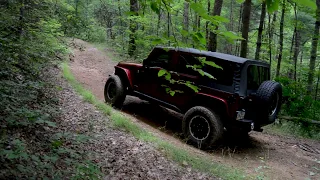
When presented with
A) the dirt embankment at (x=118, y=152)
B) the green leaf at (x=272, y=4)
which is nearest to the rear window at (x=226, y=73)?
the dirt embankment at (x=118, y=152)

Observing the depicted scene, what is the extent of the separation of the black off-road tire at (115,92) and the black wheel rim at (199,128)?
2357 mm

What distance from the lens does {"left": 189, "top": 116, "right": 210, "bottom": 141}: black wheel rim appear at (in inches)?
216

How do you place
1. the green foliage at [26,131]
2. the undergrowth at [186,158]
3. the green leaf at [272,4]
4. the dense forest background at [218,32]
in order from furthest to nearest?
1. the undergrowth at [186,158]
2. the green foliage at [26,131]
3. the dense forest background at [218,32]
4. the green leaf at [272,4]

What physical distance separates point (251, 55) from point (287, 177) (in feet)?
88.9

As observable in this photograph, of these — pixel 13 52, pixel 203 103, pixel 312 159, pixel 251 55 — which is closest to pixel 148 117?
pixel 203 103

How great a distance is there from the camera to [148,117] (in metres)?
7.07

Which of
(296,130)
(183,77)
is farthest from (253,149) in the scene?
(296,130)

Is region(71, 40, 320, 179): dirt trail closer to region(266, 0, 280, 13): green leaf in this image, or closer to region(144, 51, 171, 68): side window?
region(144, 51, 171, 68): side window

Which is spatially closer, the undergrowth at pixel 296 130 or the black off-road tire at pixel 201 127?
the black off-road tire at pixel 201 127

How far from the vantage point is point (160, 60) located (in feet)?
21.6

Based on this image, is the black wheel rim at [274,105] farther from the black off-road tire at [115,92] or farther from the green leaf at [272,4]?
the green leaf at [272,4]

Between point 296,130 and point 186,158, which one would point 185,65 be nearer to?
point 186,158

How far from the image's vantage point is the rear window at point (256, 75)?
18.0ft

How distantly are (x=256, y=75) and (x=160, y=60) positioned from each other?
2.38 m
